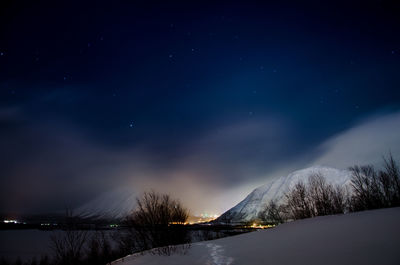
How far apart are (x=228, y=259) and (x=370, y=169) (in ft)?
162

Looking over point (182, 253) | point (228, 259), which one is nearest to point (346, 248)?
point (228, 259)

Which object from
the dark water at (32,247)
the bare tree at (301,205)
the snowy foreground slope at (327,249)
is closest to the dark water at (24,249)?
the dark water at (32,247)

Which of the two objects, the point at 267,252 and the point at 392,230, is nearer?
the point at 392,230

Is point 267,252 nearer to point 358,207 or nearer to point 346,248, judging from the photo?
point 346,248

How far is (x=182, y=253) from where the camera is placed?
13125 mm

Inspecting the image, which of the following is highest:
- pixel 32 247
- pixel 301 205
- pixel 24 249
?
pixel 301 205

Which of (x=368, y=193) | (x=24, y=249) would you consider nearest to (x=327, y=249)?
(x=368, y=193)

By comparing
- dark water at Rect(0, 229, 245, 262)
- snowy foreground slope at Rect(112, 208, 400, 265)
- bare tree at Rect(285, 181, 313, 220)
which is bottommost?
dark water at Rect(0, 229, 245, 262)

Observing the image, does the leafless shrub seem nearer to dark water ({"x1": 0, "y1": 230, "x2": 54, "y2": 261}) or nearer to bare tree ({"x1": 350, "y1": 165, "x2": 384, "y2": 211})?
bare tree ({"x1": 350, "y1": 165, "x2": 384, "y2": 211})

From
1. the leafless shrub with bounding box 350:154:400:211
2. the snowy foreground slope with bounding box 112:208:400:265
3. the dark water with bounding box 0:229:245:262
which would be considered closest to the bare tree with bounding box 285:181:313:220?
the leafless shrub with bounding box 350:154:400:211

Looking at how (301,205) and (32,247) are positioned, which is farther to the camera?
(32,247)

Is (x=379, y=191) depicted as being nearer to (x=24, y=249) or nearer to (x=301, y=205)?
(x=301, y=205)

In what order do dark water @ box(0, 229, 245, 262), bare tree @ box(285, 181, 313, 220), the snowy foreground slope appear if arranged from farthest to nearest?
dark water @ box(0, 229, 245, 262)
bare tree @ box(285, 181, 313, 220)
the snowy foreground slope

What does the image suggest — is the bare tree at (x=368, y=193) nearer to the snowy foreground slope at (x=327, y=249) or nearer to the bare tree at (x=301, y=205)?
the bare tree at (x=301, y=205)
